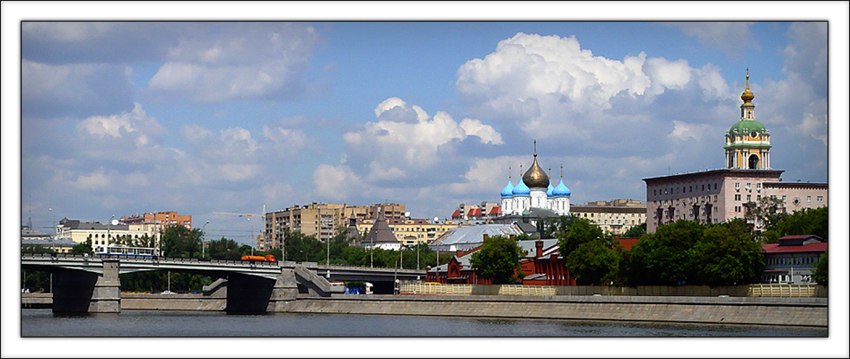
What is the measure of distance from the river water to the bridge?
205 inches

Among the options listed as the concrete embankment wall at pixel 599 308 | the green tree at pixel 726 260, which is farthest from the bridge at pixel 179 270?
the green tree at pixel 726 260

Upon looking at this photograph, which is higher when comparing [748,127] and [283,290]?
[748,127]

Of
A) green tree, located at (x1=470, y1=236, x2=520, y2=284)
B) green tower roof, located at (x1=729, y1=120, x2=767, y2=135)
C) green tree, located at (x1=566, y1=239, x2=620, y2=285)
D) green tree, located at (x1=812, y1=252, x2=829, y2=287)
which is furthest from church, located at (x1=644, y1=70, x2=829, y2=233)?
green tree, located at (x1=812, y1=252, x2=829, y2=287)

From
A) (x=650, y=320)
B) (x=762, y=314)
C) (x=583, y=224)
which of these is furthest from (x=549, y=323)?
(x=583, y=224)

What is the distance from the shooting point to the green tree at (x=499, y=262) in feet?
407

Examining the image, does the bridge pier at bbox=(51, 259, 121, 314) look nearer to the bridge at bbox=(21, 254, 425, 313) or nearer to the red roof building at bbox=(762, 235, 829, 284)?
the bridge at bbox=(21, 254, 425, 313)

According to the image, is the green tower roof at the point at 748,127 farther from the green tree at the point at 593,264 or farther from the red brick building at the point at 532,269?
the green tree at the point at 593,264

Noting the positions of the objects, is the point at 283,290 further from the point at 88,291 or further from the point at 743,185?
the point at 743,185

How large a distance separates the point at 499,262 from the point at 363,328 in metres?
38.0

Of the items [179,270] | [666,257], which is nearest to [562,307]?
[666,257]

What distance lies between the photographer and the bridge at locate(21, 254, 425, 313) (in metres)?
111

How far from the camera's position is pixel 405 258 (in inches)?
7313

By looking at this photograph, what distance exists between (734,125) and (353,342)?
136m

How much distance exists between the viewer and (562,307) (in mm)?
97188
